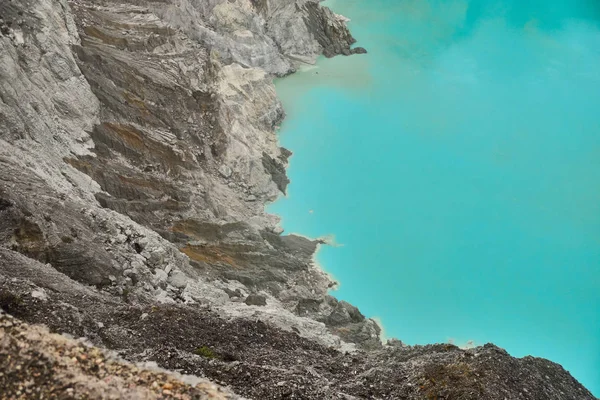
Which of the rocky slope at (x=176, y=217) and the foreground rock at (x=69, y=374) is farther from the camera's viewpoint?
the rocky slope at (x=176, y=217)

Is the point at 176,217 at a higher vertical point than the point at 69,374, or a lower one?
higher

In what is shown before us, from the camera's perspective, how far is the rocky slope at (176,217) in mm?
12203

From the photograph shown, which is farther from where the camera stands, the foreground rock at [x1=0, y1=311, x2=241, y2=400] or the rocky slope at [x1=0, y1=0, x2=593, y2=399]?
the rocky slope at [x1=0, y1=0, x2=593, y2=399]

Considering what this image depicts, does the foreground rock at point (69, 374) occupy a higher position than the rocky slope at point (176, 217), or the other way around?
the rocky slope at point (176, 217)

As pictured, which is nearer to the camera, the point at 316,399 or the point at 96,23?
the point at 316,399

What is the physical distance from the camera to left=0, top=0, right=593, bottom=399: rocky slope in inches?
480

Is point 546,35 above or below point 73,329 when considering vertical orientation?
above

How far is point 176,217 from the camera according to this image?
25.1 m

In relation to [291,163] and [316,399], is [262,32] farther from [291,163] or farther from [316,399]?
[316,399]

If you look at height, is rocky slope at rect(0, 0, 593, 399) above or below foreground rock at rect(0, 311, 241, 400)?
above

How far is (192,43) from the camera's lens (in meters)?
33.8

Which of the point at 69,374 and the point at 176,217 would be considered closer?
the point at 69,374

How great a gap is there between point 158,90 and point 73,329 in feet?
67.3

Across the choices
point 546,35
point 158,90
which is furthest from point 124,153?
point 546,35
